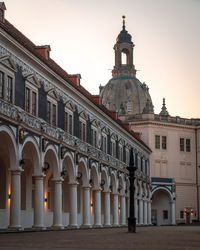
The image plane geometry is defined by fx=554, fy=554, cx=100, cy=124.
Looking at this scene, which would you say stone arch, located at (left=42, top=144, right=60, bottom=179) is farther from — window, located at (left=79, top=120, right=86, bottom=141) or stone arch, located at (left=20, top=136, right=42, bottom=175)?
window, located at (left=79, top=120, right=86, bottom=141)

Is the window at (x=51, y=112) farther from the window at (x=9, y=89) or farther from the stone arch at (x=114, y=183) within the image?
the stone arch at (x=114, y=183)

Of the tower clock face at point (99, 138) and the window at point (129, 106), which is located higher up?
the window at point (129, 106)

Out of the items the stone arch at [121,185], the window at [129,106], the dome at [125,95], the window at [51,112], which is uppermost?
the dome at [125,95]

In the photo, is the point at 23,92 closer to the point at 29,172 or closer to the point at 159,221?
the point at 29,172

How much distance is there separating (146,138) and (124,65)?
147 ft

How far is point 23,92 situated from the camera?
1121 inches

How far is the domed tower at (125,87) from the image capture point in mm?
109938

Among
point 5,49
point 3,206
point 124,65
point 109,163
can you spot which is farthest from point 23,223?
point 124,65

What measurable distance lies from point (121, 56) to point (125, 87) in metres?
8.80

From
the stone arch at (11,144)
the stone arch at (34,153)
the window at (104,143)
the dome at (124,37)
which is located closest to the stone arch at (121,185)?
the window at (104,143)

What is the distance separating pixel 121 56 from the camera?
11756cm

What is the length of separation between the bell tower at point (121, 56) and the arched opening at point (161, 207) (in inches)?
1719

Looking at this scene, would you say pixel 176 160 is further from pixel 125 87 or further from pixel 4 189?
pixel 4 189

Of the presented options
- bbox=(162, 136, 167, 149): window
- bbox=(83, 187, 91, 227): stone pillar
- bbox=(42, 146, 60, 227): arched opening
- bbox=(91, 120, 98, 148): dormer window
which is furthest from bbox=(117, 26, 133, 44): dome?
bbox=(42, 146, 60, 227): arched opening
